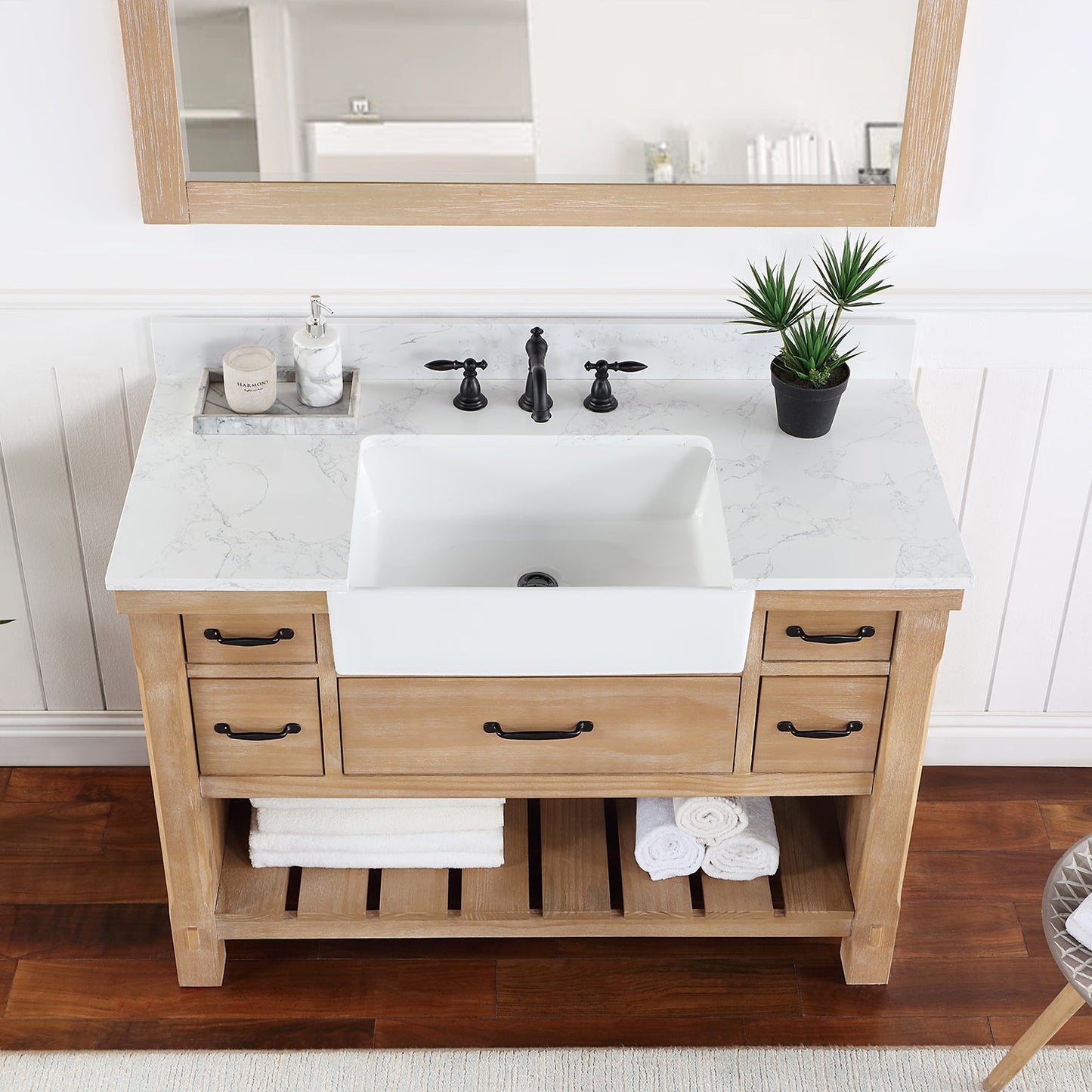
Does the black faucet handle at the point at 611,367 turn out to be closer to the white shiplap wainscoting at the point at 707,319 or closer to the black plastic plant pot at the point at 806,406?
the white shiplap wainscoting at the point at 707,319

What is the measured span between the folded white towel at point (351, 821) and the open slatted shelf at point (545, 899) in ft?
0.40

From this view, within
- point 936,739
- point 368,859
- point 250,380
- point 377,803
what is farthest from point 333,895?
point 936,739

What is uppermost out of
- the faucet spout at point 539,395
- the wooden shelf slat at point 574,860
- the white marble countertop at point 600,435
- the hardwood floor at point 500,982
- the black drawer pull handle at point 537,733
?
the faucet spout at point 539,395

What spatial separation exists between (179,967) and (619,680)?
0.97 m

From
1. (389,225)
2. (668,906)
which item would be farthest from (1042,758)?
(389,225)

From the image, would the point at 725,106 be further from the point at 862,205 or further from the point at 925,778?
the point at 925,778

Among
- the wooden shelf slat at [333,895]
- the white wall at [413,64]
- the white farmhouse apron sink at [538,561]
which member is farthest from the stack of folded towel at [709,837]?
the white wall at [413,64]

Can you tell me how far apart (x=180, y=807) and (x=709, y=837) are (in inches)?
34.4

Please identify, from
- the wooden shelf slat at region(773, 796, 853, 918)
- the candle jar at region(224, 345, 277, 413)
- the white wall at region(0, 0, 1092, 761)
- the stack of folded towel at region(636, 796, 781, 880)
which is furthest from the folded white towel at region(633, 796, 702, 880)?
the candle jar at region(224, 345, 277, 413)

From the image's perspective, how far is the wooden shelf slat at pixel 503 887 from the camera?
86.0 inches

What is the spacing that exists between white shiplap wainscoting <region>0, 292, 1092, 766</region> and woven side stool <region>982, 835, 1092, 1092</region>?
684 mm

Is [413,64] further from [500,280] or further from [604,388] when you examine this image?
[604,388]

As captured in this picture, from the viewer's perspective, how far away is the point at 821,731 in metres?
1.94

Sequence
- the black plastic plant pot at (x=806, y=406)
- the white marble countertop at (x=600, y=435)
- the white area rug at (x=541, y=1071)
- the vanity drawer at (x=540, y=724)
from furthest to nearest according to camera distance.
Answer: the white area rug at (x=541, y=1071), the black plastic plant pot at (x=806, y=406), the vanity drawer at (x=540, y=724), the white marble countertop at (x=600, y=435)
